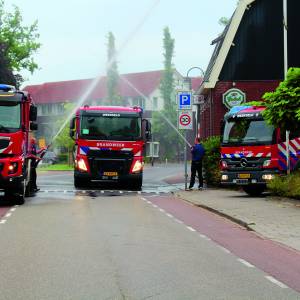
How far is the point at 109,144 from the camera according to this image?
25234 mm

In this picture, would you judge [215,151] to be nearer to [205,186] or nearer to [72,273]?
[205,186]

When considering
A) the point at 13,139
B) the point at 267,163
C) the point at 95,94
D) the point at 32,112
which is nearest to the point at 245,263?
the point at 13,139

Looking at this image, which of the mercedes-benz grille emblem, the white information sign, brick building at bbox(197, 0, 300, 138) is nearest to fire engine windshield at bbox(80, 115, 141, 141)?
the white information sign

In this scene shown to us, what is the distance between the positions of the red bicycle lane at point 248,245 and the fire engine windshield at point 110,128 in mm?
8085

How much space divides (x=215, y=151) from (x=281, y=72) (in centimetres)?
993

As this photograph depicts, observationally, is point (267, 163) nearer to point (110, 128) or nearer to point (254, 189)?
point (254, 189)

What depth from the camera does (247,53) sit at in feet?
109

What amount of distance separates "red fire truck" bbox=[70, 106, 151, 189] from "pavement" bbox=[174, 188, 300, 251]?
2.48 m

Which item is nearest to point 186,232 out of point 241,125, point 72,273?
point 72,273

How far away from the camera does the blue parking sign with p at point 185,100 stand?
25.0m

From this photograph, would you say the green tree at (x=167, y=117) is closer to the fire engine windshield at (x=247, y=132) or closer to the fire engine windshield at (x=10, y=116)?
the fire engine windshield at (x=247, y=132)

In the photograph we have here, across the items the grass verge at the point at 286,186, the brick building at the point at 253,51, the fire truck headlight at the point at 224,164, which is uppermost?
the brick building at the point at 253,51

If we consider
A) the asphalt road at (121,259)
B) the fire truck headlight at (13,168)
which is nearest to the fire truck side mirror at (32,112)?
the fire truck headlight at (13,168)

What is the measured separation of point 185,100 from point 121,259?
16102mm
